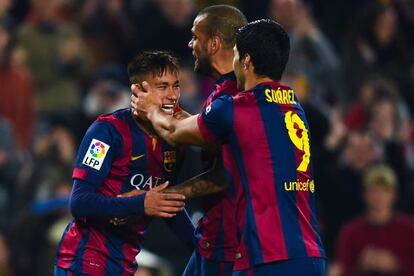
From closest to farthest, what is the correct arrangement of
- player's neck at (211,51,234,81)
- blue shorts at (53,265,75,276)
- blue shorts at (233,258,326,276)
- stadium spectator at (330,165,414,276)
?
blue shorts at (233,258,326,276), blue shorts at (53,265,75,276), player's neck at (211,51,234,81), stadium spectator at (330,165,414,276)

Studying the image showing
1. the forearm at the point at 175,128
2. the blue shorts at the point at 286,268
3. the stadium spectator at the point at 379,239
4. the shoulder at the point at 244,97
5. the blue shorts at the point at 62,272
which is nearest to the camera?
the blue shorts at the point at 286,268

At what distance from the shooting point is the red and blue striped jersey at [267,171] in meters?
5.66

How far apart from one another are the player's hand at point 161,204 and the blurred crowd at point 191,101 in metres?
3.49

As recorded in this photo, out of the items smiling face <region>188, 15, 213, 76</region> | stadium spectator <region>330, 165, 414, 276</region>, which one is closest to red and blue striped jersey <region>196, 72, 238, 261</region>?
smiling face <region>188, 15, 213, 76</region>

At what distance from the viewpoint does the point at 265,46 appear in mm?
5734

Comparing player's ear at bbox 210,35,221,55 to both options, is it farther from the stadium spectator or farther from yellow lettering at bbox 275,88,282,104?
the stadium spectator

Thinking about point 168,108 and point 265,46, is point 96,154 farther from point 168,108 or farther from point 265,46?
point 265,46

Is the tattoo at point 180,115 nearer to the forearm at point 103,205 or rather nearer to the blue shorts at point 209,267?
the forearm at point 103,205

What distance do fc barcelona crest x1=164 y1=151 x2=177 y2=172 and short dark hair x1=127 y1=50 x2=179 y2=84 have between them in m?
0.41

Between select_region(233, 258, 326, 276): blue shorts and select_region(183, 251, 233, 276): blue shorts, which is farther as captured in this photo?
select_region(183, 251, 233, 276): blue shorts

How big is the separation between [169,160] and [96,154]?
1.50ft

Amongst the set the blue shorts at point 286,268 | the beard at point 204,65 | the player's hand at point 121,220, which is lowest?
the blue shorts at point 286,268

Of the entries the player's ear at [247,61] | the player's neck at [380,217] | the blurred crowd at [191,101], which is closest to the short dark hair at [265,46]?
the player's ear at [247,61]

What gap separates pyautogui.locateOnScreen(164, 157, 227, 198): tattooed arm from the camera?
612 centimetres
